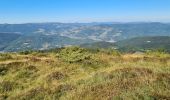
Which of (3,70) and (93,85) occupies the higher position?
(93,85)

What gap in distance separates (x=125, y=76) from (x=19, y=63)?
10.2 metres

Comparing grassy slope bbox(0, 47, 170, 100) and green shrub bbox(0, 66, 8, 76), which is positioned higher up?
grassy slope bbox(0, 47, 170, 100)

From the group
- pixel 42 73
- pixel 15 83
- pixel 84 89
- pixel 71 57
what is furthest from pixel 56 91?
pixel 71 57

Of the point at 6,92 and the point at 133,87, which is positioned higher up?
the point at 133,87

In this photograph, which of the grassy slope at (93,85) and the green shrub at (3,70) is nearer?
the grassy slope at (93,85)

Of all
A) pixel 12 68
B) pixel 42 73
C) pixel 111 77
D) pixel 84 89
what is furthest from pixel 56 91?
pixel 12 68

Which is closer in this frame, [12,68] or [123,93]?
[123,93]

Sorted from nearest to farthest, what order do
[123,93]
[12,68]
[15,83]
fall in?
1. [123,93]
2. [15,83]
3. [12,68]

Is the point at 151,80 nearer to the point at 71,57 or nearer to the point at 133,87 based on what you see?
the point at 133,87

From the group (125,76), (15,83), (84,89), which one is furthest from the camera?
(15,83)

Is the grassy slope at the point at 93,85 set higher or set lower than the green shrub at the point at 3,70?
higher

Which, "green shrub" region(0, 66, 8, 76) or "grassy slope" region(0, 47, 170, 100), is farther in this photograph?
"green shrub" region(0, 66, 8, 76)

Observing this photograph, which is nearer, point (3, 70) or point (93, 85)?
point (93, 85)

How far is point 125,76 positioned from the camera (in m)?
13.5
